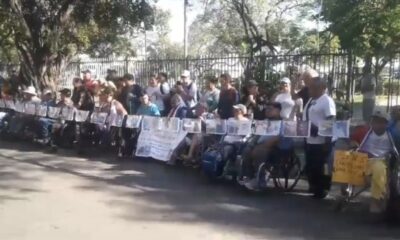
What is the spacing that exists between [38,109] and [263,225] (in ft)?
27.6

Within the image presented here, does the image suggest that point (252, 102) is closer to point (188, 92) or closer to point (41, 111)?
point (188, 92)

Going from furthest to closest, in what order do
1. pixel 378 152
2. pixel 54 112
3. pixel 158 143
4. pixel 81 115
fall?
pixel 54 112 → pixel 81 115 → pixel 158 143 → pixel 378 152

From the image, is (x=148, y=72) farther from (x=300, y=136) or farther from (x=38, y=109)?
(x=300, y=136)

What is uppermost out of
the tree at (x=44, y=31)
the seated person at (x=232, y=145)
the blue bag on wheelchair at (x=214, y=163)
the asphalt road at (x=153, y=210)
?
the tree at (x=44, y=31)

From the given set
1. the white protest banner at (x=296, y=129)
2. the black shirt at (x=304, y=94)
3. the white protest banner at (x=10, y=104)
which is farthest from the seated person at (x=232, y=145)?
the white protest banner at (x=10, y=104)

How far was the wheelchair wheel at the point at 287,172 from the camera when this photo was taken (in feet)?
29.2

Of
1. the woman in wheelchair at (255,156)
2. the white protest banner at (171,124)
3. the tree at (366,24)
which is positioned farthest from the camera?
the tree at (366,24)

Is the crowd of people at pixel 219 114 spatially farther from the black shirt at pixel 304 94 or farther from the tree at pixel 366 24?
the tree at pixel 366 24

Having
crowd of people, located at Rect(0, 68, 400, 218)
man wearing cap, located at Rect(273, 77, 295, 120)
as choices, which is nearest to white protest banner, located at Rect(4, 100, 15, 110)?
crowd of people, located at Rect(0, 68, 400, 218)

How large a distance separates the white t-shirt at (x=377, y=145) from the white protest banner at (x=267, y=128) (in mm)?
1577

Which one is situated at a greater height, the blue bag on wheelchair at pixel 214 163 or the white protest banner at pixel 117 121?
the white protest banner at pixel 117 121

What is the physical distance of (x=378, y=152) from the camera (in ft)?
24.4

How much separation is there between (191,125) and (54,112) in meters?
4.21

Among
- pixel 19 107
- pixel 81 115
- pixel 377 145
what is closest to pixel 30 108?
pixel 19 107
